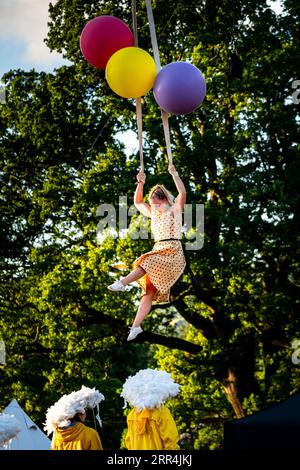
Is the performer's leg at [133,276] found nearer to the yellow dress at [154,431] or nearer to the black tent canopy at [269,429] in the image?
the black tent canopy at [269,429]

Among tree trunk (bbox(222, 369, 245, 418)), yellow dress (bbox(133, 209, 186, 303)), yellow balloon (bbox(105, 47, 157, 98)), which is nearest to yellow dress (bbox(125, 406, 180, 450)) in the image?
yellow dress (bbox(133, 209, 186, 303))

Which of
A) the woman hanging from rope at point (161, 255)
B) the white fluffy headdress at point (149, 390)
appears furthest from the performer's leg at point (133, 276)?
the white fluffy headdress at point (149, 390)

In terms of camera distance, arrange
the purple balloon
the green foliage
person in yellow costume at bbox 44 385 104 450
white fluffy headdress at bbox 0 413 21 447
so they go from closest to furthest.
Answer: white fluffy headdress at bbox 0 413 21 447
person in yellow costume at bbox 44 385 104 450
the purple balloon
the green foliage

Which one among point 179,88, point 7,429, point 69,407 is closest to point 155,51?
point 179,88

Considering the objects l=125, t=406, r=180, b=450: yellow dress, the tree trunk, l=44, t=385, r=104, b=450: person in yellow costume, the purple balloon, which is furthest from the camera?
the tree trunk

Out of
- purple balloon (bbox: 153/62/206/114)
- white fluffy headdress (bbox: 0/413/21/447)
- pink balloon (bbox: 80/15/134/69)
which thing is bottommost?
white fluffy headdress (bbox: 0/413/21/447)

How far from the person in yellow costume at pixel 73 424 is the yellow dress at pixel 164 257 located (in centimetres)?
119

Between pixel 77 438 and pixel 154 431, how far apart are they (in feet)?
2.17

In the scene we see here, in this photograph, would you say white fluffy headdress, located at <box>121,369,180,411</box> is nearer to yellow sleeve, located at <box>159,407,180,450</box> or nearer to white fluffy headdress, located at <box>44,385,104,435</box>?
yellow sleeve, located at <box>159,407,180,450</box>

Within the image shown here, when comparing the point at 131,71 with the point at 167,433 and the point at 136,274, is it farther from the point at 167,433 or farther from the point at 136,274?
the point at 167,433

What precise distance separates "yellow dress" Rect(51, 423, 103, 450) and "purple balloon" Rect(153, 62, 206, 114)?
2.44 m

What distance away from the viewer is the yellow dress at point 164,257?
591 centimetres

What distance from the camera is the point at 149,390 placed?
4.55 meters

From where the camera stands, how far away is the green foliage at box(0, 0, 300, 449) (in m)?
12.4
